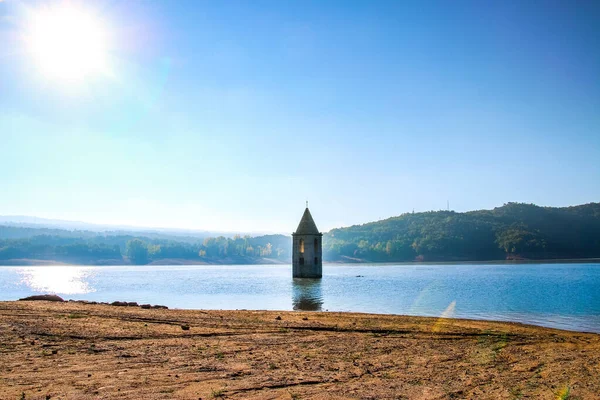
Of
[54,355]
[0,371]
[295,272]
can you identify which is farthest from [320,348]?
[295,272]

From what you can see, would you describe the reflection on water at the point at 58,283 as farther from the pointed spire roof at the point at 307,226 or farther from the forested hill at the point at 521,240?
the forested hill at the point at 521,240

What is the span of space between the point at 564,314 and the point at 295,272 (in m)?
54.2

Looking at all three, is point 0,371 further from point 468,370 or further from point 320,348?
point 468,370

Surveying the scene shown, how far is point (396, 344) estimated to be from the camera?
16125 mm

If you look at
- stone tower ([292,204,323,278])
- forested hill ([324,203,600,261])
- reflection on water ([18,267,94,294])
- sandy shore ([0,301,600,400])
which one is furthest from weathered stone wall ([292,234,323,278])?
forested hill ([324,203,600,261])

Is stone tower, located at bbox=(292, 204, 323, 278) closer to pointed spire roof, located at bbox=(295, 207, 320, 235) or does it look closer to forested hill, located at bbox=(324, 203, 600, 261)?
pointed spire roof, located at bbox=(295, 207, 320, 235)

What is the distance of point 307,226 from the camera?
81062 millimetres

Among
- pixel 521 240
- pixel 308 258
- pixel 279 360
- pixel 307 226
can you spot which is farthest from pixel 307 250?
pixel 521 240

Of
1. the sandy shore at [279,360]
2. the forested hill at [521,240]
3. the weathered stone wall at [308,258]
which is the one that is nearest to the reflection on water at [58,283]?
the weathered stone wall at [308,258]

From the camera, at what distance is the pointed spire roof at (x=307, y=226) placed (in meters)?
80.6

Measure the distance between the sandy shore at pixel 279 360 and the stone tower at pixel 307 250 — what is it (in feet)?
195

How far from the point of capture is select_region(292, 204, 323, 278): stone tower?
80.5m

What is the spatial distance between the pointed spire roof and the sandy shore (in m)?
59.3

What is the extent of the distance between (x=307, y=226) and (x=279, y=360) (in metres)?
68.0
